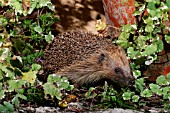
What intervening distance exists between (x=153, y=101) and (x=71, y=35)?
1.21m

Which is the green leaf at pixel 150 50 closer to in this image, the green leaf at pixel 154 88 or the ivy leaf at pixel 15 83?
the green leaf at pixel 154 88

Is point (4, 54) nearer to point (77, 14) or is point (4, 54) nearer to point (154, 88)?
point (154, 88)

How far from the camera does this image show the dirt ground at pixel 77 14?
643 centimetres

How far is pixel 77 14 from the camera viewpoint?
648cm

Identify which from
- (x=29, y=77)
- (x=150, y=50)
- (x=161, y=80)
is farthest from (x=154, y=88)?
(x=29, y=77)

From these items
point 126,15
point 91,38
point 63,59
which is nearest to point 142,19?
point 126,15

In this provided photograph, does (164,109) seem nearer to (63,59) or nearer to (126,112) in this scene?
(126,112)

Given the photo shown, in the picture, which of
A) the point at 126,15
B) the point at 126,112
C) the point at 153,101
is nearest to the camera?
the point at 126,112

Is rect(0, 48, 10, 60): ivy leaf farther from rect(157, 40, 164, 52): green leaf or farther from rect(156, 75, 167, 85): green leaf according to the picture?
rect(157, 40, 164, 52): green leaf

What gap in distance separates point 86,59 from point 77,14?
1455mm

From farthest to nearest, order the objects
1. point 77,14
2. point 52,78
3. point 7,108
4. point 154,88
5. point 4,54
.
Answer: point 77,14
point 154,88
point 52,78
point 7,108
point 4,54

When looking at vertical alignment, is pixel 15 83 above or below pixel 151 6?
below

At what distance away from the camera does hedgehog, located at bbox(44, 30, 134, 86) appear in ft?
16.6

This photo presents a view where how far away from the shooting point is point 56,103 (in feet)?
15.0
